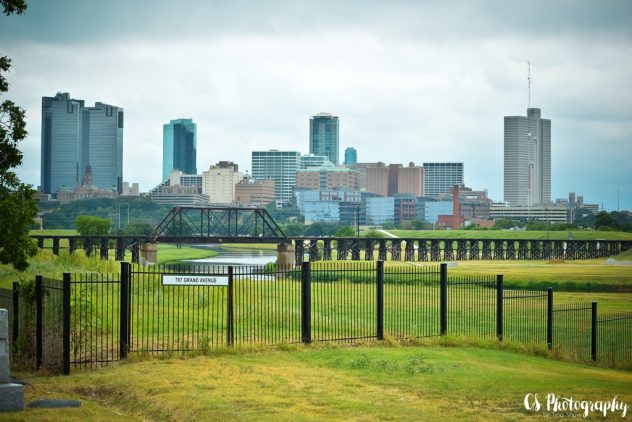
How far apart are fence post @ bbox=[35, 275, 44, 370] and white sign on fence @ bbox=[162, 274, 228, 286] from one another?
2824 mm

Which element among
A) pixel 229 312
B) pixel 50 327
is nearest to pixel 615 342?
pixel 229 312

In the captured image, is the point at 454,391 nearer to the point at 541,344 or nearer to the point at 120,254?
the point at 541,344

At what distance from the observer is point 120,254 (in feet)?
399

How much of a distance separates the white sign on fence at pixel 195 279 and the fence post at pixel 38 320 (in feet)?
9.27

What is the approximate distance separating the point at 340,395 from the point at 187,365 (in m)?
4.54

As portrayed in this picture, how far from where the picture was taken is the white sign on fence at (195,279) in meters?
21.8

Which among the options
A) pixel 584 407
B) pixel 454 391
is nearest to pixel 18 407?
pixel 454 391

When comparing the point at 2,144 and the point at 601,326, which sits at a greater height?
the point at 2,144

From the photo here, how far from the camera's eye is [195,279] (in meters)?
21.9

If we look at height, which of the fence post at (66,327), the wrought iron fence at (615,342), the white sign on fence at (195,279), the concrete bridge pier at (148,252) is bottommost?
the concrete bridge pier at (148,252)

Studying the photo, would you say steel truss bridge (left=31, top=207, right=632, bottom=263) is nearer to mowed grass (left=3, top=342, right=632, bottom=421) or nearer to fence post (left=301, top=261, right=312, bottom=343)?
fence post (left=301, top=261, right=312, bottom=343)

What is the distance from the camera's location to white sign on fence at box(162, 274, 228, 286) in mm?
21781

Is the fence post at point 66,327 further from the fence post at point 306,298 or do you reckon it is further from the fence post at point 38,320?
the fence post at point 306,298

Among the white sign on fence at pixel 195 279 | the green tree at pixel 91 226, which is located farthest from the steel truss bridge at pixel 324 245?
the white sign on fence at pixel 195 279
